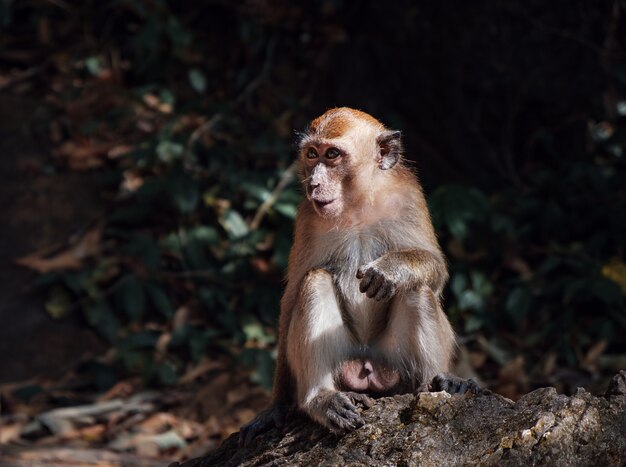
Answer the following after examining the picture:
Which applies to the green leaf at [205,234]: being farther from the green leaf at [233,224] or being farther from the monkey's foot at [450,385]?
the monkey's foot at [450,385]

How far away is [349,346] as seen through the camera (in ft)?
16.1

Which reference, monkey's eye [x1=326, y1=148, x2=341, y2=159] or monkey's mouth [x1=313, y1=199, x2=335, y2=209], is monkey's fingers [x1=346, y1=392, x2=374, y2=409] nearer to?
monkey's mouth [x1=313, y1=199, x2=335, y2=209]

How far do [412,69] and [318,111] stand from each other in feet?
3.42

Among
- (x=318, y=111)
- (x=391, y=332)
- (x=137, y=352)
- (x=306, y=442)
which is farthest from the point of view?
(x=318, y=111)

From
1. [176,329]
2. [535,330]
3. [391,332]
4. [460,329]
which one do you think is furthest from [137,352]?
[391,332]

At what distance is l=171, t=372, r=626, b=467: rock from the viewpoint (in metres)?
3.72

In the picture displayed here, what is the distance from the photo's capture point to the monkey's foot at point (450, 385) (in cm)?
439

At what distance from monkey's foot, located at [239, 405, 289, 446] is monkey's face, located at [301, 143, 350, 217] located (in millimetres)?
1000

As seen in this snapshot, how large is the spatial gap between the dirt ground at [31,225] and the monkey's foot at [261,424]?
13.1 feet

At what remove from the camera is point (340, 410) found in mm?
4242

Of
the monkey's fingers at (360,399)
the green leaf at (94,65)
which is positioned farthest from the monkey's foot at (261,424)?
the green leaf at (94,65)

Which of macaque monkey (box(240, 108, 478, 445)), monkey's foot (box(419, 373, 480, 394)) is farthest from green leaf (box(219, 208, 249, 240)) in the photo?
monkey's foot (box(419, 373, 480, 394))

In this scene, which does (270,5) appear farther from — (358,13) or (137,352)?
(137,352)

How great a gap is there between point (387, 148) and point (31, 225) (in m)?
4.93
